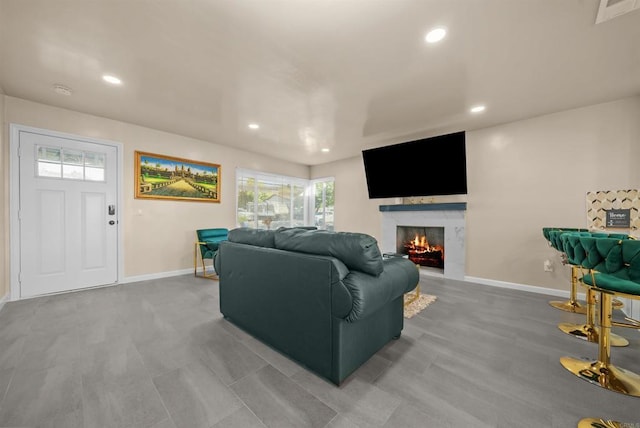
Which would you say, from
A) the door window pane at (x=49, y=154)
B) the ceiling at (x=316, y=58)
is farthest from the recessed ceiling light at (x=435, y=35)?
the door window pane at (x=49, y=154)

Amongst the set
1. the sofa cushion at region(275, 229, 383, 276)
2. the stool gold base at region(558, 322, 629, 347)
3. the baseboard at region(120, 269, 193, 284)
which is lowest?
the stool gold base at region(558, 322, 629, 347)

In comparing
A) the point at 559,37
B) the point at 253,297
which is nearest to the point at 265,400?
the point at 253,297

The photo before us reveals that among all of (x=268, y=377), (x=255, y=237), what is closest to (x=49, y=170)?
(x=255, y=237)

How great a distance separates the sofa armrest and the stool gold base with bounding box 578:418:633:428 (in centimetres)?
106

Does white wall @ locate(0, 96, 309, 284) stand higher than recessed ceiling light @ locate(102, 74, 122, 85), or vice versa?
recessed ceiling light @ locate(102, 74, 122, 85)

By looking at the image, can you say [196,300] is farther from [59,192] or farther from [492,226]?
[492,226]

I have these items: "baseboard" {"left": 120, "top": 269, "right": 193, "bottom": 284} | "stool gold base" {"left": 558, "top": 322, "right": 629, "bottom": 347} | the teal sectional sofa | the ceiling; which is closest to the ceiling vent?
the ceiling

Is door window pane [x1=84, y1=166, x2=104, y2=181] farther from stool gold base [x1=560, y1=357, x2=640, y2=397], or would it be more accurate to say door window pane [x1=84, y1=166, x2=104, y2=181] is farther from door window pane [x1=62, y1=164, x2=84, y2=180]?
→ stool gold base [x1=560, y1=357, x2=640, y2=397]

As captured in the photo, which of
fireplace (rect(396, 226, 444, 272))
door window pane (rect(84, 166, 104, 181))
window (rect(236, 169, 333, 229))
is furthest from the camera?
window (rect(236, 169, 333, 229))

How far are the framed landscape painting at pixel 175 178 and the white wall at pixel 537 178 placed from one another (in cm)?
469

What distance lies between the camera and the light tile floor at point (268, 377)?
132cm

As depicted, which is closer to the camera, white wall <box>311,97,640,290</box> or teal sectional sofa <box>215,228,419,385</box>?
teal sectional sofa <box>215,228,419,385</box>

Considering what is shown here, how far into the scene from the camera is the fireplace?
482 cm

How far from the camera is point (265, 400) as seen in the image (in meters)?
1.44
